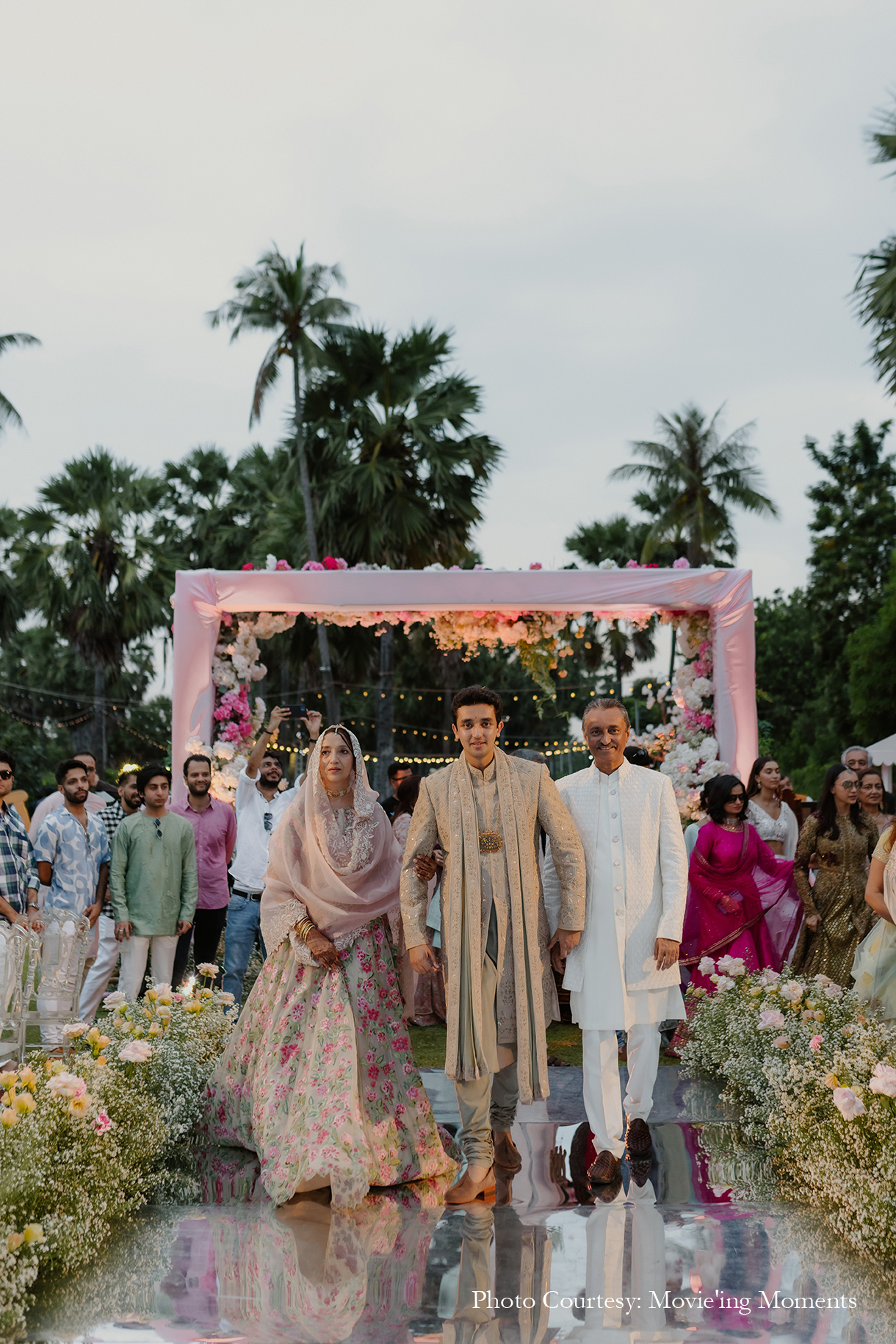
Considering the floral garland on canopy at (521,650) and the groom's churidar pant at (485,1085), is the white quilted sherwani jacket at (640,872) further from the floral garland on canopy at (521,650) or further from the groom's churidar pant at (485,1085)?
the floral garland on canopy at (521,650)

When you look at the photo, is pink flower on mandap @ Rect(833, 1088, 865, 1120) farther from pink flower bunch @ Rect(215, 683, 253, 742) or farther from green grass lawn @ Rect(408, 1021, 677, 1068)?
pink flower bunch @ Rect(215, 683, 253, 742)

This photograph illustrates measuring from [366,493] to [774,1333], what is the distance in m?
16.4

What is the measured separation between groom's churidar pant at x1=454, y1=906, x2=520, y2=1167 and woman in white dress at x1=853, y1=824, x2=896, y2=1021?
1.79 meters

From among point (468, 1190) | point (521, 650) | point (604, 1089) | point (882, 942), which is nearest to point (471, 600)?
point (521, 650)

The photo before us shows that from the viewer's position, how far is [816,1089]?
469cm

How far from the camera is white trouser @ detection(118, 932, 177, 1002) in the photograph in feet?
23.7

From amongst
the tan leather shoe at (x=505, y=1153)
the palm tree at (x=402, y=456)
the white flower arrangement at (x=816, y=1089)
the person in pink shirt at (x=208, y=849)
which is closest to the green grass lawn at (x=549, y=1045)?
the white flower arrangement at (x=816, y=1089)

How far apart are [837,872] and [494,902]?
9.88 feet

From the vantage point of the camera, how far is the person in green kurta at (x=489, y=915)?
4699mm

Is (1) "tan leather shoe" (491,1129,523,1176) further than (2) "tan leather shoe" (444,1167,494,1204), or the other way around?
(1) "tan leather shoe" (491,1129,523,1176)

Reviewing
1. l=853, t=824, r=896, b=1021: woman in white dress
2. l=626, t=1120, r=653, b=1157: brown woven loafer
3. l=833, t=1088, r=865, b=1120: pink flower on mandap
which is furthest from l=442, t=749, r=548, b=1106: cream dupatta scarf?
l=853, t=824, r=896, b=1021: woman in white dress

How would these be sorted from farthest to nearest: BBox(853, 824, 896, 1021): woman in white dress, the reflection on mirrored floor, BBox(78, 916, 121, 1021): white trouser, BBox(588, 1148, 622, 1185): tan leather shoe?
BBox(78, 916, 121, 1021): white trouser < BBox(853, 824, 896, 1021): woman in white dress < BBox(588, 1148, 622, 1185): tan leather shoe < the reflection on mirrored floor

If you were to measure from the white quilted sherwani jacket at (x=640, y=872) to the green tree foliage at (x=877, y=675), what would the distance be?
62.7 feet

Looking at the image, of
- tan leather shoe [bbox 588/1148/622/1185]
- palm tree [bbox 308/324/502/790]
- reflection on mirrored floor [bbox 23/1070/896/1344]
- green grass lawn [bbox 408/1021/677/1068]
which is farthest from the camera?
palm tree [bbox 308/324/502/790]
